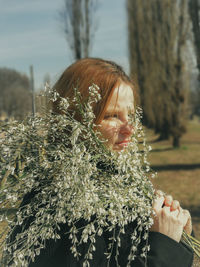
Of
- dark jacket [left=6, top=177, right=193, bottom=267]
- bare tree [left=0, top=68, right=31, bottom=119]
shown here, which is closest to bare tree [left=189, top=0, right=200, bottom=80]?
dark jacket [left=6, top=177, right=193, bottom=267]

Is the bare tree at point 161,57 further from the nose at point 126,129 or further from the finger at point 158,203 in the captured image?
the finger at point 158,203

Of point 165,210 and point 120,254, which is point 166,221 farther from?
point 120,254

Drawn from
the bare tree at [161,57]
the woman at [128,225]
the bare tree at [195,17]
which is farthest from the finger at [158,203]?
the bare tree at [161,57]

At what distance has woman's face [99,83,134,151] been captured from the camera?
1.50 m

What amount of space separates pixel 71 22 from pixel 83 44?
119 centimetres

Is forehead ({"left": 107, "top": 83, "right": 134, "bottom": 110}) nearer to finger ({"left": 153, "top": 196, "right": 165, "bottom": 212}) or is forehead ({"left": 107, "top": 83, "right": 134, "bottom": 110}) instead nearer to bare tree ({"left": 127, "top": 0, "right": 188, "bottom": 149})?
finger ({"left": 153, "top": 196, "right": 165, "bottom": 212})

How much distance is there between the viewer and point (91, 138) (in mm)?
1381

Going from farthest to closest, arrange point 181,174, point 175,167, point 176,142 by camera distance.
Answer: point 176,142
point 175,167
point 181,174

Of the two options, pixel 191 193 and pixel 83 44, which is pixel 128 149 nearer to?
pixel 191 193

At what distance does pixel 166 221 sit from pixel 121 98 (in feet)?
1.84

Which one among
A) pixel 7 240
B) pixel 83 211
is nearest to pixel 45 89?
pixel 83 211

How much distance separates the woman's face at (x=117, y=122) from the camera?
150 cm

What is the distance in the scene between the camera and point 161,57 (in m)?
16.5

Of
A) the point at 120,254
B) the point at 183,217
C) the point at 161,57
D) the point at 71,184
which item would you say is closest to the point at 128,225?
the point at 120,254
